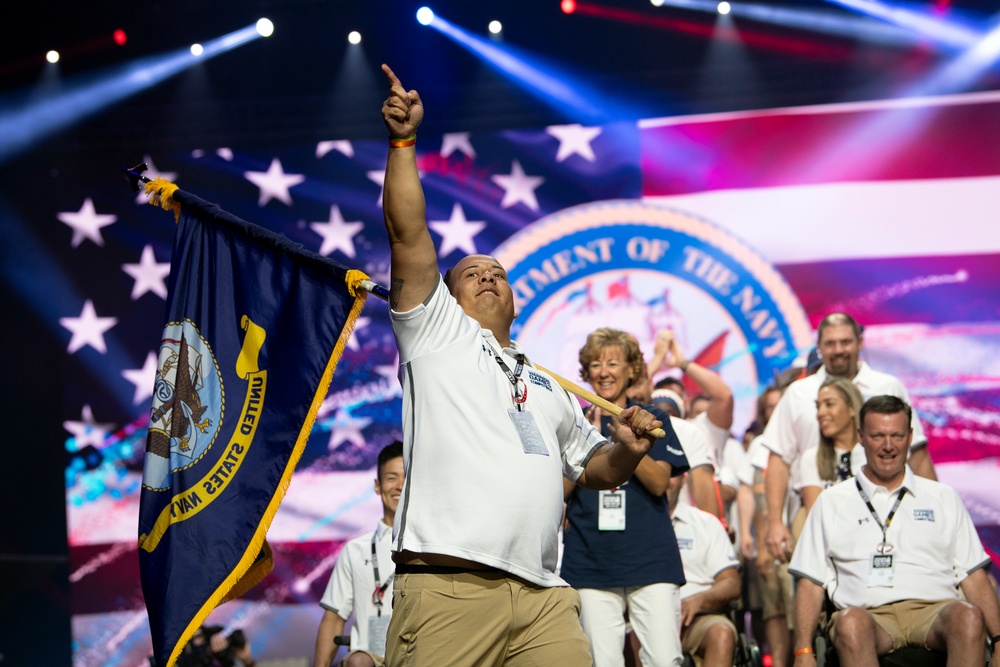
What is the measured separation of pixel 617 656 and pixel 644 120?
4251mm

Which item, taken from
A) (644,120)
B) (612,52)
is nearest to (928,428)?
(644,120)

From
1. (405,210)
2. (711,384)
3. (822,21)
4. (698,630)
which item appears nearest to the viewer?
(405,210)

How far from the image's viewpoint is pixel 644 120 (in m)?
7.50

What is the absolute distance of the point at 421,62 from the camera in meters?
7.73

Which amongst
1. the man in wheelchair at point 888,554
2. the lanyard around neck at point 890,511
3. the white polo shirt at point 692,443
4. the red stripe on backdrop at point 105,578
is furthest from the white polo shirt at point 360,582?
the red stripe on backdrop at point 105,578

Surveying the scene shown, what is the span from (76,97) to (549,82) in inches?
129

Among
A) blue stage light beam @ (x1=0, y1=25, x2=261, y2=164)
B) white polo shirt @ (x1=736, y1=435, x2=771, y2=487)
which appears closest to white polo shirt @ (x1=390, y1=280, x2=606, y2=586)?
white polo shirt @ (x1=736, y1=435, x2=771, y2=487)

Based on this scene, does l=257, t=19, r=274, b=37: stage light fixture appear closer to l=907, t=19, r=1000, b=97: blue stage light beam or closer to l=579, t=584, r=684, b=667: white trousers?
l=907, t=19, r=1000, b=97: blue stage light beam

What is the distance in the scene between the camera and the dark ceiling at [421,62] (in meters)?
7.43

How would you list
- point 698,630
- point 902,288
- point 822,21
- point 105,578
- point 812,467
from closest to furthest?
1. point 698,630
2. point 812,467
3. point 902,288
4. point 822,21
5. point 105,578

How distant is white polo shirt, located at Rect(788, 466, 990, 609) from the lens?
4.42 meters

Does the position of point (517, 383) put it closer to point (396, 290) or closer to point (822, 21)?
point (396, 290)

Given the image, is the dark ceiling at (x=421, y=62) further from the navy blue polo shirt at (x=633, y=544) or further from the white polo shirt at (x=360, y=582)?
the navy blue polo shirt at (x=633, y=544)

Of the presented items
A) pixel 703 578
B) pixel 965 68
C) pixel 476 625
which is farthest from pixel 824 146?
pixel 476 625
